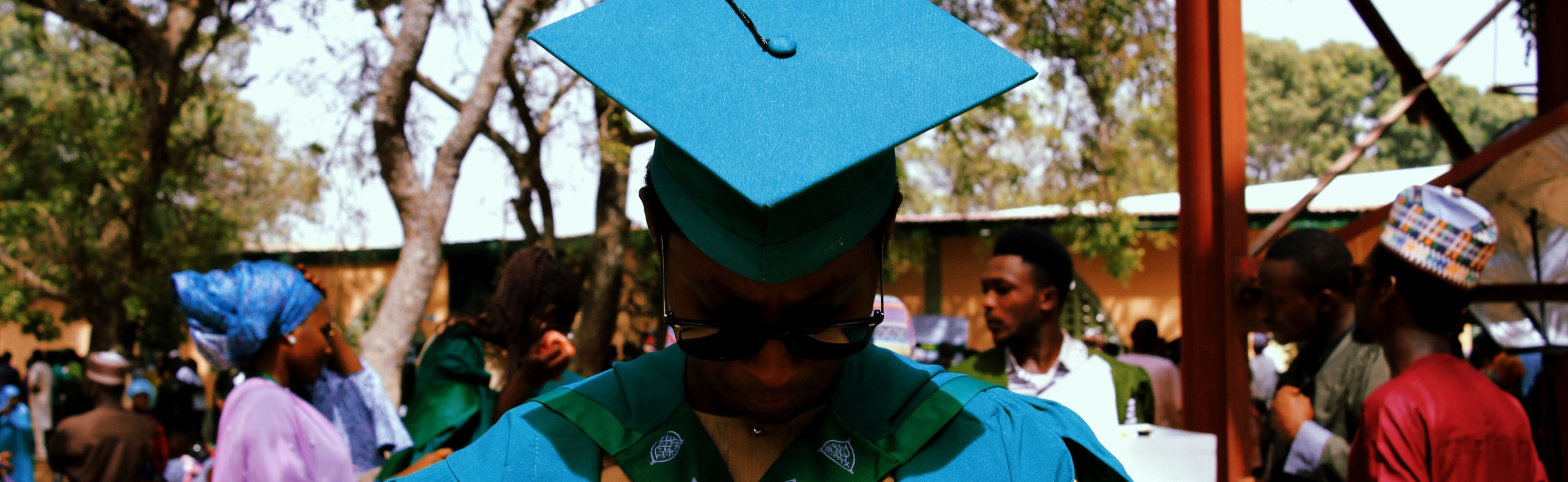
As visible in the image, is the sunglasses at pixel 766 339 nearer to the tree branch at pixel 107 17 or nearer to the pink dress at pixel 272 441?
the pink dress at pixel 272 441

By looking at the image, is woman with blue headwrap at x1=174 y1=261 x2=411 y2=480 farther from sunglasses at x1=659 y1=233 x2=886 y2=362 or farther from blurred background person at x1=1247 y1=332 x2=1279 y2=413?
blurred background person at x1=1247 y1=332 x2=1279 y2=413

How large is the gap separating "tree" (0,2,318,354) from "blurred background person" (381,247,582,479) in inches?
346

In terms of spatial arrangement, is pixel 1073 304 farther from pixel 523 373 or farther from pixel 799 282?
pixel 799 282

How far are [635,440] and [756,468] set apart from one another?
174 mm

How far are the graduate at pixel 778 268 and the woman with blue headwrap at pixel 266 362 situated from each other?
80.0 inches

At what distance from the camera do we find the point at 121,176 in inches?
520

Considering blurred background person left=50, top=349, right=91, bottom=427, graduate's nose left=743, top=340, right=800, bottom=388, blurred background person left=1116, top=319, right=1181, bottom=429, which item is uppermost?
graduate's nose left=743, top=340, right=800, bottom=388

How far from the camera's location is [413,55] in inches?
301

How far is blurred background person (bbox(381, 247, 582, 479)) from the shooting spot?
3727mm

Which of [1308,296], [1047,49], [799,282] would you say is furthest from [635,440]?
[1047,49]

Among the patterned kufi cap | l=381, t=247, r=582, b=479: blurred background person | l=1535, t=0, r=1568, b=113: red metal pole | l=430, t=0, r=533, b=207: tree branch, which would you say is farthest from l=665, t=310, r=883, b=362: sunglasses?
l=430, t=0, r=533, b=207: tree branch

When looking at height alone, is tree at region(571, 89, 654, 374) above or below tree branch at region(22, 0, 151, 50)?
below

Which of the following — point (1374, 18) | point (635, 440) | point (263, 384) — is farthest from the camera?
point (1374, 18)

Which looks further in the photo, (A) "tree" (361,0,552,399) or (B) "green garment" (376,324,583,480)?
(A) "tree" (361,0,552,399)
